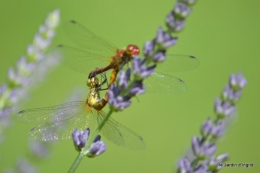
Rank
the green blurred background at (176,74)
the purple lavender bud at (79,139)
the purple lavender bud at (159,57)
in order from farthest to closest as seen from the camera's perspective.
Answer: the green blurred background at (176,74), the purple lavender bud at (79,139), the purple lavender bud at (159,57)

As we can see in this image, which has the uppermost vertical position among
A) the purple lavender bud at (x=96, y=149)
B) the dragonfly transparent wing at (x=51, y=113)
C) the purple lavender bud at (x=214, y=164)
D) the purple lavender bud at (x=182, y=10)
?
the dragonfly transparent wing at (x=51, y=113)

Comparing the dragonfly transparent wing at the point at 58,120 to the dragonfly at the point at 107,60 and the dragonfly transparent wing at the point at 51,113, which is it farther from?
the dragonfly at the point at 107,60

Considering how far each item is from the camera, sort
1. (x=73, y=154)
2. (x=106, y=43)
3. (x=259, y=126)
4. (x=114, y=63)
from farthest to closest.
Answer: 1. (x=259, y=126)
2. (x=73, y=154)
3. (x=106, y=43)
4. (x=114, y=63)

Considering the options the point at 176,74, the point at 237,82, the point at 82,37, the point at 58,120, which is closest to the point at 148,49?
the point at 237,82

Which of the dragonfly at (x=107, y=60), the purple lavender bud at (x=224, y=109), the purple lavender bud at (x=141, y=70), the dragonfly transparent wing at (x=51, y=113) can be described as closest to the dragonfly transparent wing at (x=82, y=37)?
the dragonfly at (x=107, y=60)

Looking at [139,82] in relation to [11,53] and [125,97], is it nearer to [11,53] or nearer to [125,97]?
[125,97]

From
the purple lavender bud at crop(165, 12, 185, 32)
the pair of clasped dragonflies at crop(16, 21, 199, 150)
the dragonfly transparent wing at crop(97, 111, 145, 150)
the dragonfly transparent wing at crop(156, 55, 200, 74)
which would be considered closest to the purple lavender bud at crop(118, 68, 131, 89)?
the purple lavender bud at crop(165, 12, 185, 32)

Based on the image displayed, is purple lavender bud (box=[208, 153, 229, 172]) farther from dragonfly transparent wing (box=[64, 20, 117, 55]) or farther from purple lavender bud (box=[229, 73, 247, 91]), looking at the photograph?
dragonfly transparent wing (box=[64, 20, 117, 55])

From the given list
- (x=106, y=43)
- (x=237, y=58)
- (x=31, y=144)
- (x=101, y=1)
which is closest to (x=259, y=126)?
(x=237, y=58)

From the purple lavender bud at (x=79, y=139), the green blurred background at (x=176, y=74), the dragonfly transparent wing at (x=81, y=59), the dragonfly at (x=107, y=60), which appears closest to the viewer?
the purple lavender bud at (x=79, y=139)
